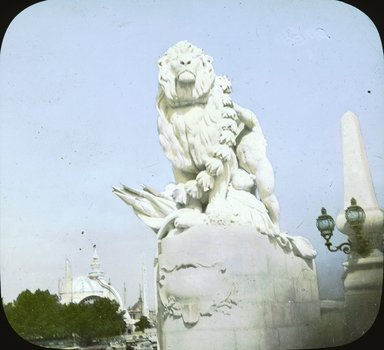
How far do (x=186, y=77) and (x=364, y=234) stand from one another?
2.23 meters

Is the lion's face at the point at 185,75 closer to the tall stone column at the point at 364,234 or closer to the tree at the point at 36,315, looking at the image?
the tall stone column at the point at 364,234

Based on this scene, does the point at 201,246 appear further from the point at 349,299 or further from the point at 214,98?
the point at 349,299

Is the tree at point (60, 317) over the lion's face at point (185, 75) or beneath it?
beneath

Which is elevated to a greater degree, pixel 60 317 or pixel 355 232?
pixel 355 232

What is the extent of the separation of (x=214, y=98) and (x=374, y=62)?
1.84 meters

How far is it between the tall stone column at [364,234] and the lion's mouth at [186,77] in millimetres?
2012

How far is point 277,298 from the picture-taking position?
7.77 meters

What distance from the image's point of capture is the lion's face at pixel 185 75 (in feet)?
26.3

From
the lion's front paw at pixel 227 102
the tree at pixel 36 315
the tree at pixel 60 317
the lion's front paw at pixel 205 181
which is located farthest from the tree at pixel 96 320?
the lion's front paw at pixel 227 102

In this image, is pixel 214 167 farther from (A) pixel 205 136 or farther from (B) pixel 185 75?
(B) pixel 185 75

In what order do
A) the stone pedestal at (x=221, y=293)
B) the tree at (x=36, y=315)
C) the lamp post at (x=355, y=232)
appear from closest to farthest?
the stone pedestal at (x=221, y=293), the lamp post at (x=355, y=232), the tree at (x=36, y=315)

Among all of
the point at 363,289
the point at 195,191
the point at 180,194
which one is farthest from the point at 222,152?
the point at 363,289

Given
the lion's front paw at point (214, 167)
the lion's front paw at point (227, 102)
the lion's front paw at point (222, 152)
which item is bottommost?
the lion's front paw at point (214, 167)

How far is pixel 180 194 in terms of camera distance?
7.96m
